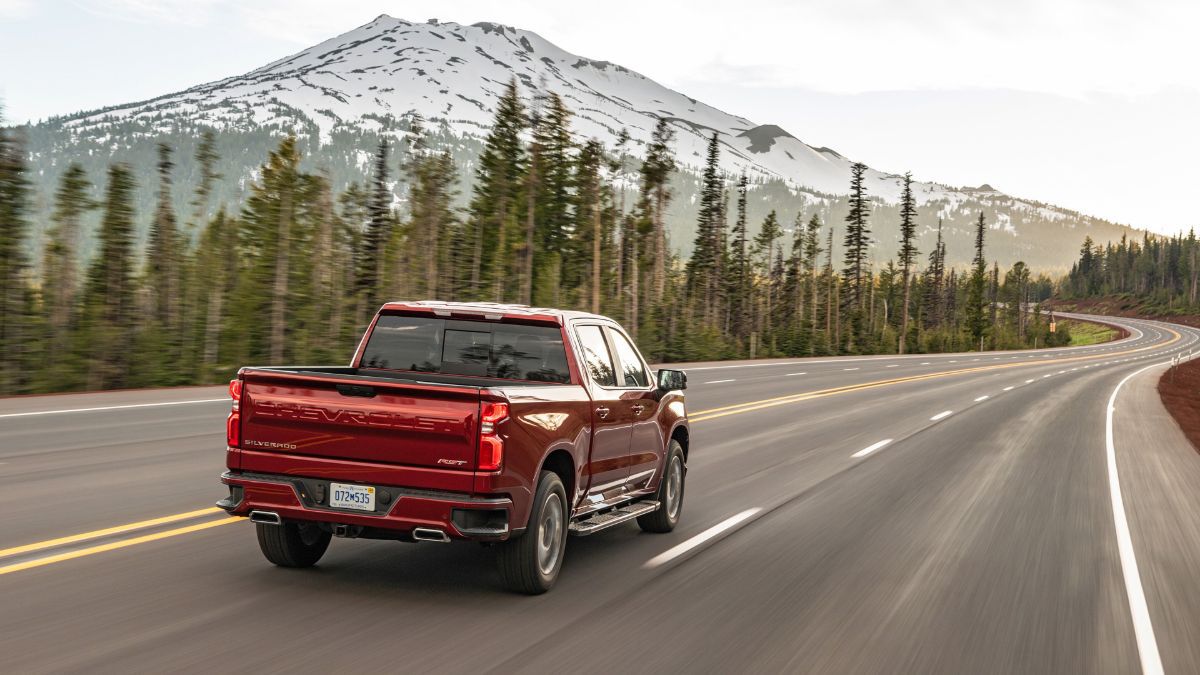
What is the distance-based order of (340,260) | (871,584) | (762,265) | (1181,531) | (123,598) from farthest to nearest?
(762,265) < (340,260) < (1181,531) < (871,584) < (123,598)

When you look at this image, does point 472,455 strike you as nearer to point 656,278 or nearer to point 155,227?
point 155,227

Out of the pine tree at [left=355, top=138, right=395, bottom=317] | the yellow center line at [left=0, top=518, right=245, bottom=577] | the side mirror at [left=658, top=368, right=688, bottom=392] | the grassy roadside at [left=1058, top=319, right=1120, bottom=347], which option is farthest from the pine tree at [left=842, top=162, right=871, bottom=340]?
the yellow center line at [left=0, top=518, right=245, bottom=577]

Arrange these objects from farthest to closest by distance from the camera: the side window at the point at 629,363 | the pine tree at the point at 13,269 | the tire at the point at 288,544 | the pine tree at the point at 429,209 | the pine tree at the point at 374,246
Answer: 1. the pine tree at the point at 429,209
2. the pine tree at the point at 374,246
3. the pine tree at the point at 13,269
4. the side window at the point at 629,363
5. the tire at the point at 288,544

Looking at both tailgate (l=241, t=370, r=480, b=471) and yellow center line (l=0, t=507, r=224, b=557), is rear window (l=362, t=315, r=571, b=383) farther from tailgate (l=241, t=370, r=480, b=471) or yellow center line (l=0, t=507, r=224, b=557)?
yellow center line (l=0, t=507, r=224, b=557)

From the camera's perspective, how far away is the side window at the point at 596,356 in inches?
296

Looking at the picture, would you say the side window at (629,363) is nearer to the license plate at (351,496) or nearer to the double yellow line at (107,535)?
the license plate at (351,496)

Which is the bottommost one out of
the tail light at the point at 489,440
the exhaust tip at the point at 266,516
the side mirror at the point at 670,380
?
the exhaust tip at the point at 266,516

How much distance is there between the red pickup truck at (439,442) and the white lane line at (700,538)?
1.78 feet

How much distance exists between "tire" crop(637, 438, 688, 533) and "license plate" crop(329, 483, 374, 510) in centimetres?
324

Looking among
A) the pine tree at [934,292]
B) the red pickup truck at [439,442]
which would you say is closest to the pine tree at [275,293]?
the red pickup truck at [439,442]

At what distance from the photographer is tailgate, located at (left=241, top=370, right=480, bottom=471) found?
5.86 meters

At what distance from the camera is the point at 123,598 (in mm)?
5844

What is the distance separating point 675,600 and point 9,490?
6.11 m

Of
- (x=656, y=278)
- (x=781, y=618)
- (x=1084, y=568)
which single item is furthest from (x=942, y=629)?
(x=656, y=278)
